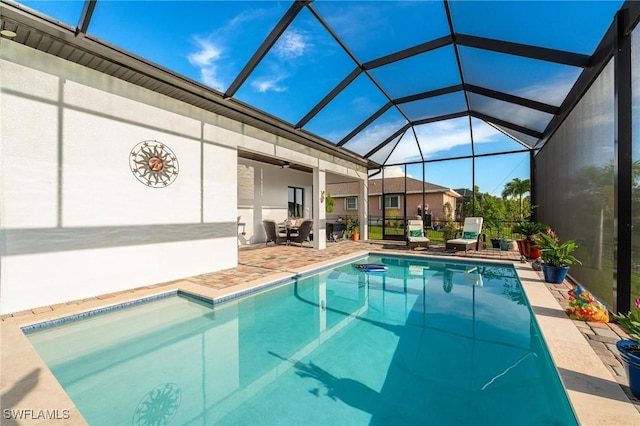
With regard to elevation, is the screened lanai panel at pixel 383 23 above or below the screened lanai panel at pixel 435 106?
above

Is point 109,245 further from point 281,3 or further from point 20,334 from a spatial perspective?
point 281,3

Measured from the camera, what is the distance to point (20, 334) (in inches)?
135

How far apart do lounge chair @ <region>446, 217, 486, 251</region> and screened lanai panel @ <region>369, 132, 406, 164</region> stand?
4.23 meters

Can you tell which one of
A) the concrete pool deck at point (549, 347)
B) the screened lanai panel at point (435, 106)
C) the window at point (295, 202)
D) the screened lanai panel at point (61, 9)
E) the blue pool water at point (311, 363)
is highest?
the screened lanai panel at point (435, 106)

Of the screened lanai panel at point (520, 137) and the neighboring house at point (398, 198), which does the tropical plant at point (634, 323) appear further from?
the neighboring house at point (398, 198)

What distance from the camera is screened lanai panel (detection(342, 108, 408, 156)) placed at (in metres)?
9.84

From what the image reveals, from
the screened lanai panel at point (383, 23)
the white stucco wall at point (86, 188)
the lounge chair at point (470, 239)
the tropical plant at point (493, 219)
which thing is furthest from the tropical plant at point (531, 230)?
the white stucco wall at point (86, 188)

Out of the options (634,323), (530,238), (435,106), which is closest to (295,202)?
(435,106)

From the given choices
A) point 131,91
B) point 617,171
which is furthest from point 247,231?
point 617,171

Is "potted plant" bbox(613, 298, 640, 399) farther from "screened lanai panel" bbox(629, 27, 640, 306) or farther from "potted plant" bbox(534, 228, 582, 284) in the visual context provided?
"potted plant" bbox(534, 228, 582, 284)

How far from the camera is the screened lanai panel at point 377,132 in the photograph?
32.3 ft

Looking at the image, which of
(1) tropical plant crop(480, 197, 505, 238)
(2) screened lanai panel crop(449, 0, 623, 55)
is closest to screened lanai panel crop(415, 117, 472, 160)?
(1) tropical plant crop(480, 197, 505, 238)

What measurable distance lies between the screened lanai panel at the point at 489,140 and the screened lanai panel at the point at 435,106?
127 centimetres

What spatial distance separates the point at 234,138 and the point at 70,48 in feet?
11.3
